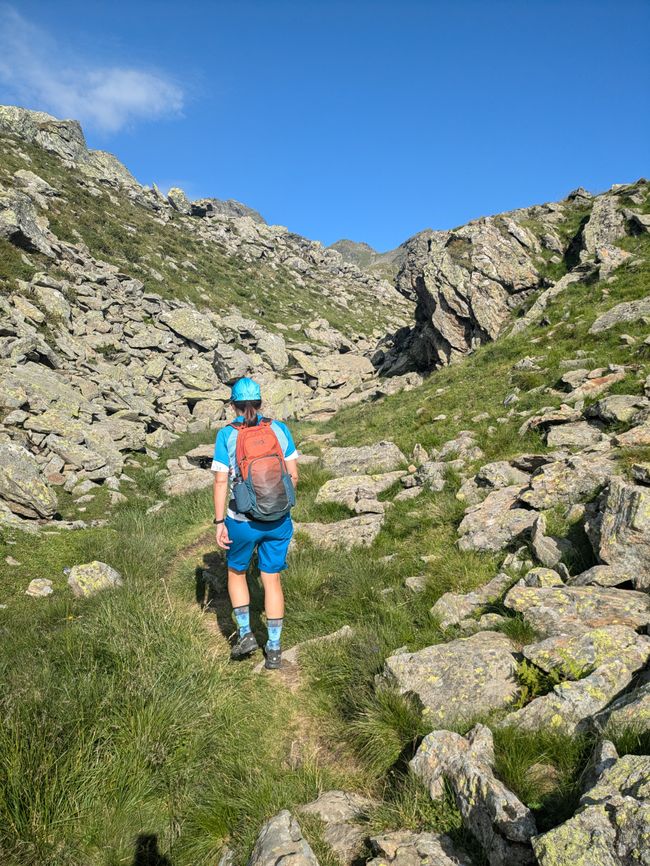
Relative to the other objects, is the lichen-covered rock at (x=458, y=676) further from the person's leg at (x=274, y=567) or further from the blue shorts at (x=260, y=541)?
the blue shorts at (x=260, y=541)

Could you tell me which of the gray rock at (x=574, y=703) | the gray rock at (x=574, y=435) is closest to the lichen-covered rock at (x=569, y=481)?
the gray rock at (x=574, y=435)

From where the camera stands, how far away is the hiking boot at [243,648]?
4965 mm

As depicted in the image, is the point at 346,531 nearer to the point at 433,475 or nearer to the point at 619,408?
the point at 433,475

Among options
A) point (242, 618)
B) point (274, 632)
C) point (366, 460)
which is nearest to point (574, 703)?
point (274, 632)

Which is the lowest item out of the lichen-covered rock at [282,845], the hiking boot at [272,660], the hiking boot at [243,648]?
the lichen-covered rock at [282,845]

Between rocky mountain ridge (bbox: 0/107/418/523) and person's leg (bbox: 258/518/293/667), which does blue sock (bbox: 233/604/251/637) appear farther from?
rocky mountain ridge (bbox: 0/107/418/523)

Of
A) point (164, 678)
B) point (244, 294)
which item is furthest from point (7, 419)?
point (244, 294)

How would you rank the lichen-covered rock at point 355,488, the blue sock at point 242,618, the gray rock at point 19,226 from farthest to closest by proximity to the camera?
the gray rock at point 19,226 → the lichen-covered rock at point 355,488 → the blue sock at point 242,618

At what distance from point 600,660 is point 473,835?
5.32 feet

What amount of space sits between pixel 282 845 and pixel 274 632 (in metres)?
2.33

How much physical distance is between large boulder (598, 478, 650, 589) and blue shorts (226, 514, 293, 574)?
10.7ft

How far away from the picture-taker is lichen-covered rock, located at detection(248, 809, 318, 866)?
2.54 metres

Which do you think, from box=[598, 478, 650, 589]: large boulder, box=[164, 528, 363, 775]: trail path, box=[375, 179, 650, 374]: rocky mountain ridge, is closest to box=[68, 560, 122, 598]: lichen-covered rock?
box=[164, 528, 363, 775]: trail path

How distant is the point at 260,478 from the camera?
4738 millimetres
